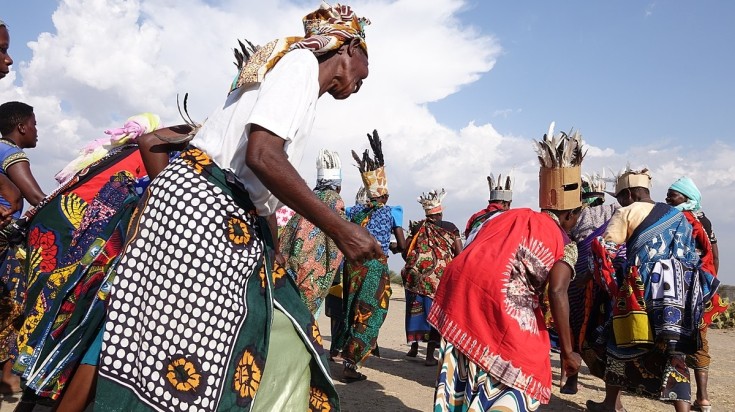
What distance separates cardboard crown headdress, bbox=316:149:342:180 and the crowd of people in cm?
4

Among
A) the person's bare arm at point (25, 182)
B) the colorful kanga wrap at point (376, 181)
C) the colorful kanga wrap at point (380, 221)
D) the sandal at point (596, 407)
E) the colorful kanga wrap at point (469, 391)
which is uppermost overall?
the colorful kanga wrap at point (376, 181)

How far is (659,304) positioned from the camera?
486cm

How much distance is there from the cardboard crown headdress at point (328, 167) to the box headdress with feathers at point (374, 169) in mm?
823

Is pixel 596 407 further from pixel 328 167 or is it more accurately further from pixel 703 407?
pixel 328 167

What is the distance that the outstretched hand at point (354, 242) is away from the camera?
1.99 m

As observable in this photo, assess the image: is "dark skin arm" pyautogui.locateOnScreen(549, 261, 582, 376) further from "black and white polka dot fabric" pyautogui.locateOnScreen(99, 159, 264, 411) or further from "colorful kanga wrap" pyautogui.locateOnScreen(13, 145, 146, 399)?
"colorful kanga wrap" pyautogui.locateOnScreen(13, 145, 146, 399)

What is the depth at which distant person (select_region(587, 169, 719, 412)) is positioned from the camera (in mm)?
4777

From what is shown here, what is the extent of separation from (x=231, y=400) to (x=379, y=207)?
586 cm

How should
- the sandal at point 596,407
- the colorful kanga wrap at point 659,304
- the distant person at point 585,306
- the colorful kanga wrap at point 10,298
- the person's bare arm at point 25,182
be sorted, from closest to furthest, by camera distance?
the person's bare arm at point 25,182 < the colorful kanga wrap at point 10,298 < the colorful kanga wrap at point 659,304 < the sandal at point 596,407 < the distant person at point 585,306

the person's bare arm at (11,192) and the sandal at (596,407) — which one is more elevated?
the person's bare arm at (11,192)

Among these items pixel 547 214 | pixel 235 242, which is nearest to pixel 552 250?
pixel 547 214

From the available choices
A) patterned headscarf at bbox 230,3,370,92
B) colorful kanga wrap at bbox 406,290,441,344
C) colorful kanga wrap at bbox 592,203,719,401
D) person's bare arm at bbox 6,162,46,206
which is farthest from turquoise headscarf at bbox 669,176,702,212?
person's bare arm at bbox 6,162,46,206

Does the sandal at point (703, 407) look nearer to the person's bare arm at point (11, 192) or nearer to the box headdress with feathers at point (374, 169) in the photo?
the box headdress with feathers at point (374, 169)

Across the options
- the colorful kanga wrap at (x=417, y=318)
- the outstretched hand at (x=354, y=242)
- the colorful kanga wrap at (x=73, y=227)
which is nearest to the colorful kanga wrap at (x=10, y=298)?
the colorful kanga wrap at (x=73, y=227)
